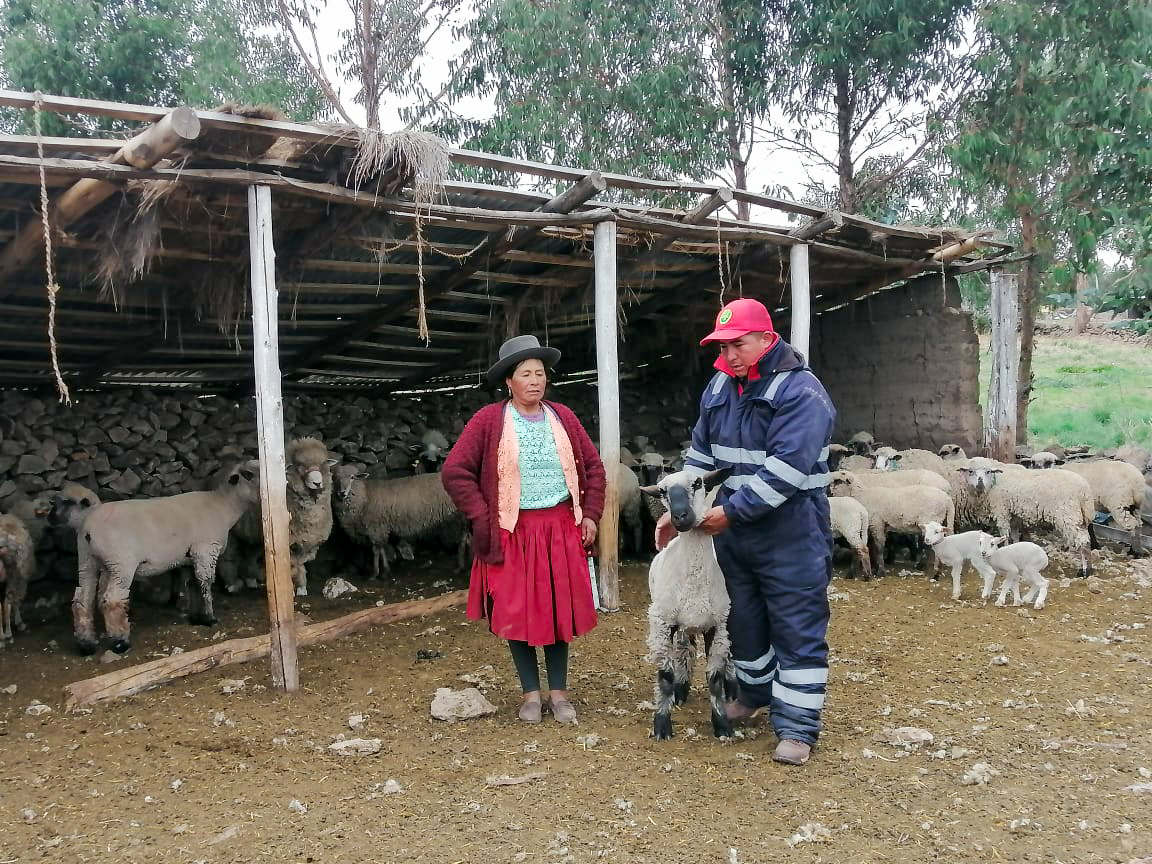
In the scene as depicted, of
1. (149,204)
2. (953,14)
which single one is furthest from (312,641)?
(953,14)

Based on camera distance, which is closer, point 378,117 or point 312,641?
point 312,641

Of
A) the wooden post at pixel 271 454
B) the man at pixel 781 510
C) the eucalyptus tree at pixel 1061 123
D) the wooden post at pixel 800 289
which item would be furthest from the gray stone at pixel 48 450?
the eucalyptus tree at pixel 1061 123

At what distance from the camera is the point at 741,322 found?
12.5 ft

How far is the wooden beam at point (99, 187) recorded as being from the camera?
14.2 ft

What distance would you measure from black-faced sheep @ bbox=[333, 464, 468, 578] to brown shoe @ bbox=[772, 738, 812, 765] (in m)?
5.16

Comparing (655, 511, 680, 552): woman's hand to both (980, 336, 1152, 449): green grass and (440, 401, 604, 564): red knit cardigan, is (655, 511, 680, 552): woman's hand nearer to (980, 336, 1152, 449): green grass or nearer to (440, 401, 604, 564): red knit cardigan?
(440, 401, 604, 564): red knit cardigan

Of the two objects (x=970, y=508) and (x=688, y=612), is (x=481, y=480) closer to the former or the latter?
(x=688, y=612)

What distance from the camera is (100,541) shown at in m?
6.14

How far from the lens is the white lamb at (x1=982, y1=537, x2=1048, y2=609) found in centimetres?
641

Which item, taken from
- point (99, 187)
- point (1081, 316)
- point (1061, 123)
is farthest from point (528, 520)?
point (1081, 316)

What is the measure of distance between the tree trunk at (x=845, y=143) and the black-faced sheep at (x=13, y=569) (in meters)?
11.5

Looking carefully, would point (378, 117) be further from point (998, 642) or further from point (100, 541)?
point (998, 642)

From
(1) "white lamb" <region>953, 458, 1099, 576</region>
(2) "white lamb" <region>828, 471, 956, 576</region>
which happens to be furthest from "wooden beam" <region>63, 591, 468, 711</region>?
(1) "white lamb" <region>953, 458, 1099, 576</region>

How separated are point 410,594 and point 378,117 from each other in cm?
1135
